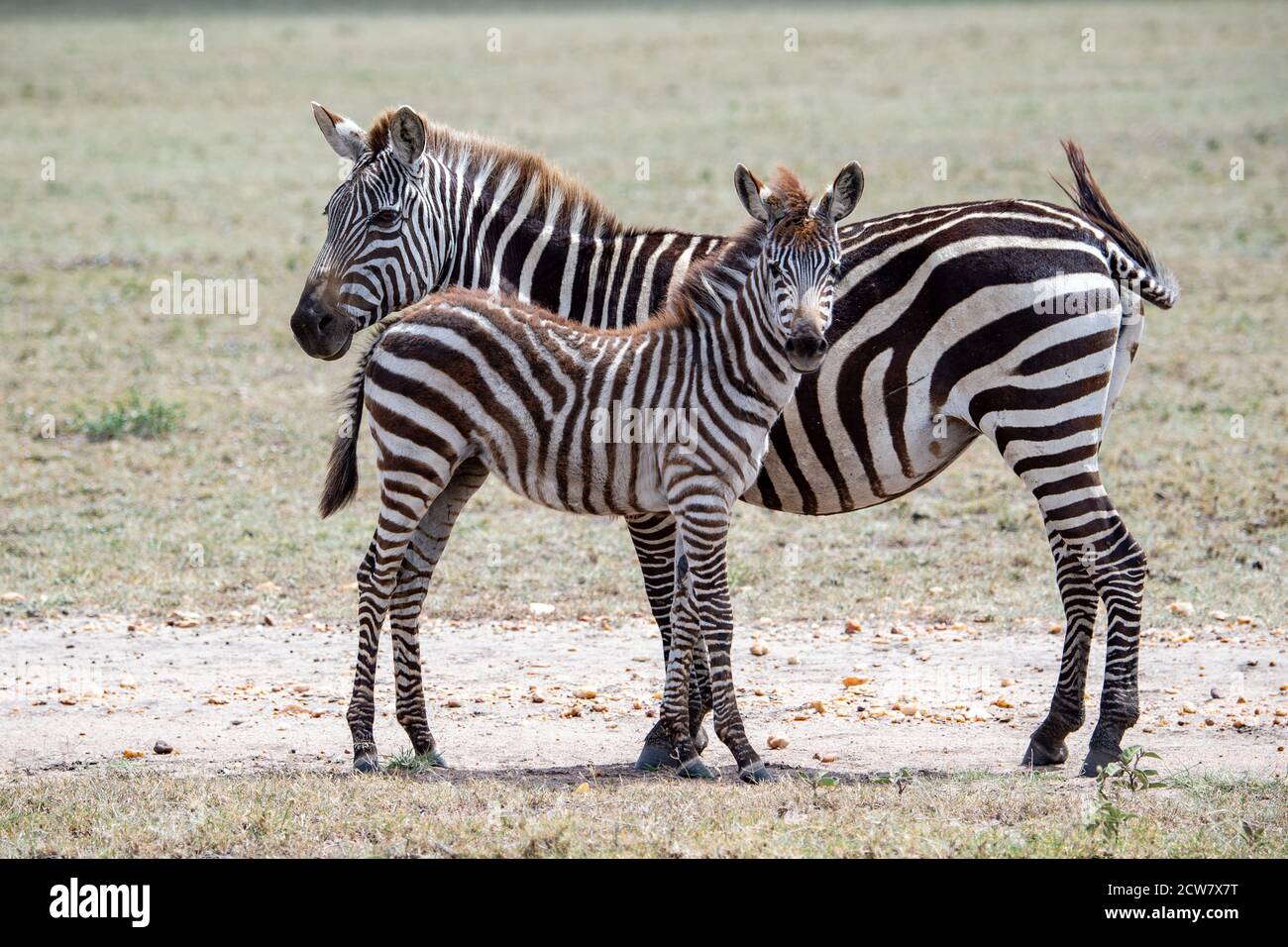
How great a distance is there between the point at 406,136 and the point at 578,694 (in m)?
3.26

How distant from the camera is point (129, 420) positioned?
14242mm

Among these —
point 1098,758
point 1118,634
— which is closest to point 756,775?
point 1098,758

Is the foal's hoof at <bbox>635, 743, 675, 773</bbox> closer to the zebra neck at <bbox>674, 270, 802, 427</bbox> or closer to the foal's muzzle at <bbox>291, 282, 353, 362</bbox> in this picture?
the zebra neck at <bbox>674, 270, 802, 427</bbox>

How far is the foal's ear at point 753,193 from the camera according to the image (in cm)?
691

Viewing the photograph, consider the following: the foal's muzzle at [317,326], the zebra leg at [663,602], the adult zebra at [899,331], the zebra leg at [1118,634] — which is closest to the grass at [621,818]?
the zebra leg at [663,602]

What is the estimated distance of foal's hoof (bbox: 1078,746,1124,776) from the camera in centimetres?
740

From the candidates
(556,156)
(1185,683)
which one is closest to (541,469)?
(1185,683)

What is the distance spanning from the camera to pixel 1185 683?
8.71m

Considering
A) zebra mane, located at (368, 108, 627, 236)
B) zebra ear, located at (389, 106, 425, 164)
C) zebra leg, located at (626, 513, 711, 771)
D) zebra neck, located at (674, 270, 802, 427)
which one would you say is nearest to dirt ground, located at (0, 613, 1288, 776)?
zebra leg, located at (626, 513, 711, 771)

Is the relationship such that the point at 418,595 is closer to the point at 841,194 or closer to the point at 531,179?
the point at 531,179

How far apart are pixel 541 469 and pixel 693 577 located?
2.98 ft

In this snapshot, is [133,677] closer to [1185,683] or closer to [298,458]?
[298,458]

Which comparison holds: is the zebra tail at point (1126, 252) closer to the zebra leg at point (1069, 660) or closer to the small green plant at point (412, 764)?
the zebra leg at point (1069, 660)

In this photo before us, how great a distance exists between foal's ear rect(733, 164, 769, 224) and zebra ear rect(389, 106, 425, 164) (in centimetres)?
182
